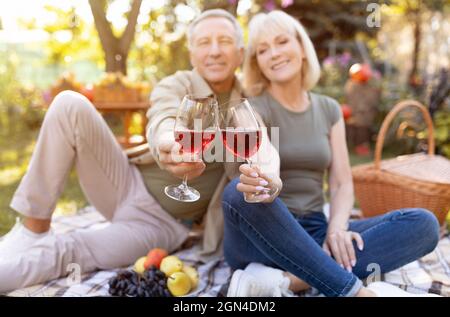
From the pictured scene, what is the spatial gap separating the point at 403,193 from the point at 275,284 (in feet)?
3.60

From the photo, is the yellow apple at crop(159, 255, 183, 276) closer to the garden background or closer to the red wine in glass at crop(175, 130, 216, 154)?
the red wine in glass at crop(175, 130, 216, 154)

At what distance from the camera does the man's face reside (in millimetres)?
1852

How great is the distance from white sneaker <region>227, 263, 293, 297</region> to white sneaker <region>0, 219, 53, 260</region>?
0.77m

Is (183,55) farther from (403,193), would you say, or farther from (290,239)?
(290,239)

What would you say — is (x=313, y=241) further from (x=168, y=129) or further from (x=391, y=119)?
(x=391, y=119)

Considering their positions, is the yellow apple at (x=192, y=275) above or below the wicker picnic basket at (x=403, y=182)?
below

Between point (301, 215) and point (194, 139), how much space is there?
2.65 feet

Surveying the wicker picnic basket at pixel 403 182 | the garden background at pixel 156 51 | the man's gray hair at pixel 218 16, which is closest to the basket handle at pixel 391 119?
the wicker picnic basket at pixel 403 182

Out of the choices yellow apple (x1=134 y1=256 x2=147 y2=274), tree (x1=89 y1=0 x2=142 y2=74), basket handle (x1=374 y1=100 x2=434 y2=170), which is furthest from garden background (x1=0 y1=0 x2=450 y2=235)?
yellow apple (x1=134 y1=256 x2=147 y2=274)

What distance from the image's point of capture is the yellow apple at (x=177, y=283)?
1757mm

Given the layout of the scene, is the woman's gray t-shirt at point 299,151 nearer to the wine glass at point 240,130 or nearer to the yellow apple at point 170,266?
the yellow apple at point 170,266

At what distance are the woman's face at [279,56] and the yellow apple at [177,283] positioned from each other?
2.65 feet

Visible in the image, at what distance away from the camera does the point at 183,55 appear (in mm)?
4734
